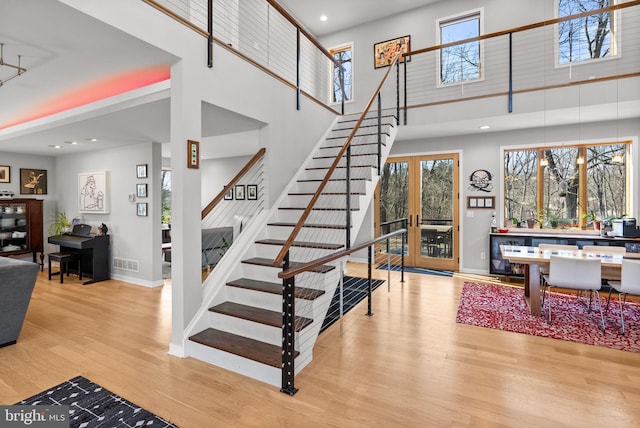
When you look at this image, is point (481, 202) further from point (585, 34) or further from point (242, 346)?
point (242, 346)

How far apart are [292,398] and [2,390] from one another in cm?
219

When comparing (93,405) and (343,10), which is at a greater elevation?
(343,10)

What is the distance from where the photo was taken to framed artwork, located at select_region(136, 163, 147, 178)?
544 centimetres

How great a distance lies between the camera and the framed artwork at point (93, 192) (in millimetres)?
6023

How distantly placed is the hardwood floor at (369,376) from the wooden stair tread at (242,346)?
183mm

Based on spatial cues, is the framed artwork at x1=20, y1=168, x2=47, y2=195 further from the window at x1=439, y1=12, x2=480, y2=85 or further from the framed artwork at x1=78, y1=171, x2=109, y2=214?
the window at x1=439, y1=12, x2=480, y2=85

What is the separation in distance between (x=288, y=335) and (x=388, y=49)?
679 centimetres

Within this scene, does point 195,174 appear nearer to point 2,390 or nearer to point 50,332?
point 2,390

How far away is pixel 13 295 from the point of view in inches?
126

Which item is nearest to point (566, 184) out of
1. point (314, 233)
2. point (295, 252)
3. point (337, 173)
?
point (337, 173)

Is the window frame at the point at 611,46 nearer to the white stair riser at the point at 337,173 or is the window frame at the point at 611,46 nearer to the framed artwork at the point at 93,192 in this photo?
the white stair riser at the point at 337,173

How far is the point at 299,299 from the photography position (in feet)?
9.64

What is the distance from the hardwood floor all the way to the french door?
2.93 metres

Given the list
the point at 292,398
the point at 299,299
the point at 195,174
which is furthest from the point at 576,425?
the point at 195,174
